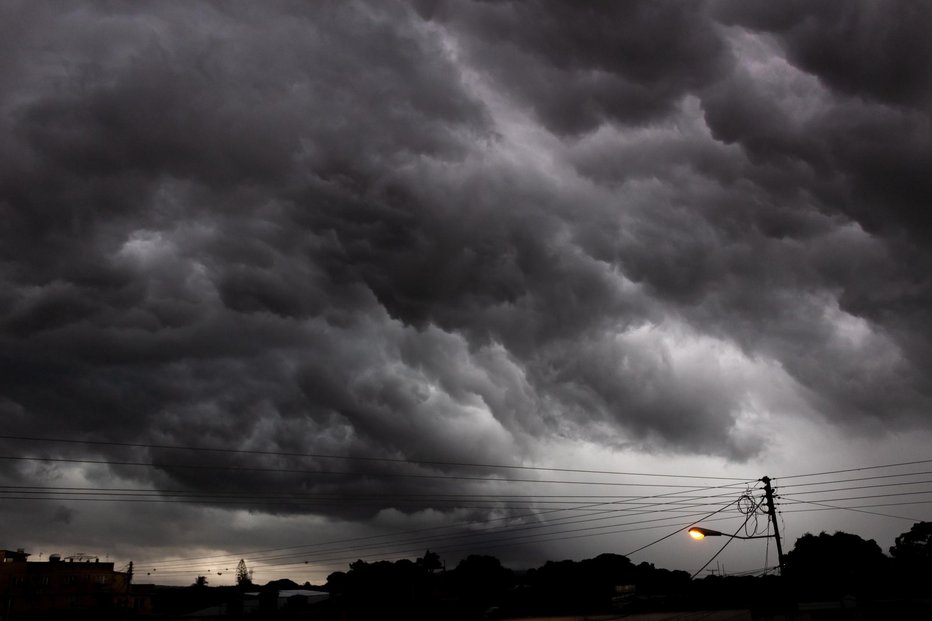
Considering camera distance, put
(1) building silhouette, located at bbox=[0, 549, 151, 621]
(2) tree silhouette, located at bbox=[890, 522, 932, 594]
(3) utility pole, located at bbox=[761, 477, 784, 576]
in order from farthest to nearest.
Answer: (1) building silhouette, located at bbox=[0, 549, 151, 621] < (2) tree silhouette, located at bbox=[890, 522, 932, 594] < (3) utility pole, located at bbox=[761, 477, 784, 576]

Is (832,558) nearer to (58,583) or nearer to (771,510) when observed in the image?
(771,510)

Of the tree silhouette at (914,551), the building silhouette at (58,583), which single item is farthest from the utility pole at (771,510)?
the building silhouette at (58,583)

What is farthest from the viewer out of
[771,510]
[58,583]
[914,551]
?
[58,583]

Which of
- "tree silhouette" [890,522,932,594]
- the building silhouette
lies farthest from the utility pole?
the building silhouette

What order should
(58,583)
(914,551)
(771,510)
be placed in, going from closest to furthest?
(771,510) → (914,551) → (58,583)

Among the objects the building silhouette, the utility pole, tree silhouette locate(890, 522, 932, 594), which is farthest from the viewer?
the building silhouette

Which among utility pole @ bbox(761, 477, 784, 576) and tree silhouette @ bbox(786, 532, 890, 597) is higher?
utility pole @ bbox(761, 477, 784, 576)

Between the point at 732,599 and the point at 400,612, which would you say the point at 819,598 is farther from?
the point at 400,612

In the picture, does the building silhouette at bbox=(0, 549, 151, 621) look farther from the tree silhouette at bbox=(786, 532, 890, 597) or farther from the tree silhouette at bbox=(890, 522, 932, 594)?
the tree silhouette at bbox=(890, 522, 932, 594)

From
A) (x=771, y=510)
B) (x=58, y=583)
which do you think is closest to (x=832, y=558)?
(x=771, y=510)

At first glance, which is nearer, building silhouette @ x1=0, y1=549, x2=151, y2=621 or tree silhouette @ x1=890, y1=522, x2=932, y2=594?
tree silhouette @ x1=890, y1=522, x2=932, y2=594

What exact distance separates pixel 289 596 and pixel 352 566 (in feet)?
209

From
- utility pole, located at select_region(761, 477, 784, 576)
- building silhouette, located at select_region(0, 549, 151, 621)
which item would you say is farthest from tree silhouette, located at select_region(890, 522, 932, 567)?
building silhouette, located at select_region(0, 549, 151, 621)

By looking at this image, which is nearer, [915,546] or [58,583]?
[915,546]
